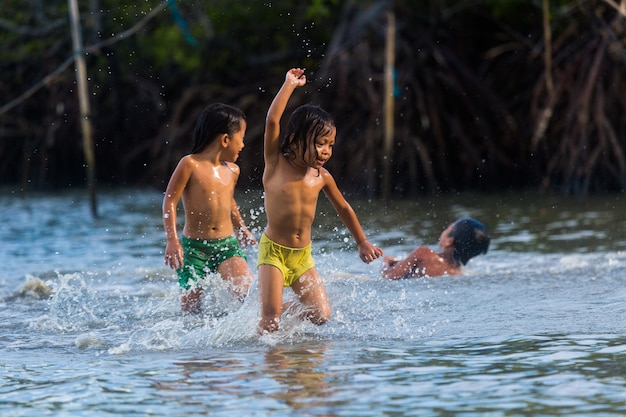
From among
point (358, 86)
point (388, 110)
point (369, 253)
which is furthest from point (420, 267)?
point (358, 86)

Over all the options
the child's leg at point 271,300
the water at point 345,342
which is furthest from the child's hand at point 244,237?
the child's leg at point 271,300

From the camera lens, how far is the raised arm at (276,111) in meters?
5.27

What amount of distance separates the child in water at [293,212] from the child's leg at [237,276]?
615 millimetres

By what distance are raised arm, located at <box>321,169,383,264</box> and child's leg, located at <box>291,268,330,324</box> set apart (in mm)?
259

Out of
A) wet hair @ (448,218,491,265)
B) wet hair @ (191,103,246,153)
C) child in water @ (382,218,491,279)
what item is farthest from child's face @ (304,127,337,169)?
wet hair @ (448,218,491,265)

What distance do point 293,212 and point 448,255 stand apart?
244cm

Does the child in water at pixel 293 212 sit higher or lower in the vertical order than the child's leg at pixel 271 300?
higher

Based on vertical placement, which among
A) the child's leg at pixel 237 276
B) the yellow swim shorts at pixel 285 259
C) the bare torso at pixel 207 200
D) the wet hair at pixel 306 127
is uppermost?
the wet hair at pixel 306 127

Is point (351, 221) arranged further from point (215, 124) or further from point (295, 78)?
point (215, 124)

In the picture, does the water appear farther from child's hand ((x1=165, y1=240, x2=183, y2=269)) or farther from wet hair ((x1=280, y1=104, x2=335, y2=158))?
wet hair ((x1=280, y1=104, x2=335, y2=158))

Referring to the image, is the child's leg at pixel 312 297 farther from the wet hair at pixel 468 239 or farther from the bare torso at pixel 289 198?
the wet hair at pixel 468 239

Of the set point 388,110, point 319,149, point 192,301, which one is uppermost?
point 388,110

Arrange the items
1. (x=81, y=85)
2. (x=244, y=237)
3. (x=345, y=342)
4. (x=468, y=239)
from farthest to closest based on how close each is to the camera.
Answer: (x=81, y=85), (x=468, y=239), (x=244, y=237), (x=345, y=342)

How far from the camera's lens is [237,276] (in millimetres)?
6289
